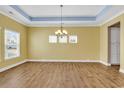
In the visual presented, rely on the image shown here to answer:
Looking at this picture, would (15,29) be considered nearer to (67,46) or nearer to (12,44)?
(12,44)

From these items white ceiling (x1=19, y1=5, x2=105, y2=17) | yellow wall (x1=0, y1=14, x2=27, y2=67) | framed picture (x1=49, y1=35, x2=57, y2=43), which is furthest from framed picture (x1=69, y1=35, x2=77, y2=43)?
white ceiling (x1=19, y1=5, x2=105, y2=17)

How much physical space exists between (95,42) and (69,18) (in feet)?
9.06

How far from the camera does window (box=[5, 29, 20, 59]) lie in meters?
7.51

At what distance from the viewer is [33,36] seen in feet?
35.5

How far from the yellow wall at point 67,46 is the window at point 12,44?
1.87 metres

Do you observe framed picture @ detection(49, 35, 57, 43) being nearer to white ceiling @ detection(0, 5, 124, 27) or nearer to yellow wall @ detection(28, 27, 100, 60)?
yellow wall @ detection(28, 27, 100, 60)

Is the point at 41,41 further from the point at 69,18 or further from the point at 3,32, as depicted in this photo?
the point at 3,32

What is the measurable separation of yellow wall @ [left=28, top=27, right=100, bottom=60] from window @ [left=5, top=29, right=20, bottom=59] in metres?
1.87

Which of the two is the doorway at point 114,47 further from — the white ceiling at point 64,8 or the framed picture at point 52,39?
the framed picture at point 52,39

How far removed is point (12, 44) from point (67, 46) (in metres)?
3.93

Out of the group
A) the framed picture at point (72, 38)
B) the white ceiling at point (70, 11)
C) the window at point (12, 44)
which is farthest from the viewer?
the framed picture at point (72, 38)

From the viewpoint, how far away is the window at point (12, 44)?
751 cm

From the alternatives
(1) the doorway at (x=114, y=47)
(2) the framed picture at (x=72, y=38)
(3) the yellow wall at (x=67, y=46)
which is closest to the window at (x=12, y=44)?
(3) the yellow wall at (x=67, y=46)
